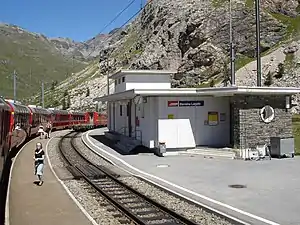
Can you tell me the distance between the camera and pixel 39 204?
12.6 meters

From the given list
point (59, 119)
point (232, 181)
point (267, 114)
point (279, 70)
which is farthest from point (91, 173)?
point (59, 119)

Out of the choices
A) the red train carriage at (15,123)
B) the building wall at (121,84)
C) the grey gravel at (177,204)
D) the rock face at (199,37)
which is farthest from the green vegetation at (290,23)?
the grey gravel at (177,204)

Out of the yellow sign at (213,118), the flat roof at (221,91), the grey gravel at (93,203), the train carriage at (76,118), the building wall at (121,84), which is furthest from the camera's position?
the train carriage at (76,118)

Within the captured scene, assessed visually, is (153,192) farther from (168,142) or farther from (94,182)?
(168,142)

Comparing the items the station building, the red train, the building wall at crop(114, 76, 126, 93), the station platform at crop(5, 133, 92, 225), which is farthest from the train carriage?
the station platform at crop(5, 133, 92, 225)

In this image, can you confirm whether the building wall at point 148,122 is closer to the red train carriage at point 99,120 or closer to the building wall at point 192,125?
the building wall at point 192,125

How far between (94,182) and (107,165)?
5.02 meters

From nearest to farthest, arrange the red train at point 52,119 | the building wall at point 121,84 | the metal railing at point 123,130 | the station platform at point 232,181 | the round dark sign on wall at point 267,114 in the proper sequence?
the station platform at point 232,181 < the round dark sign on wall at point 267,114 < the red train at point 52,119 < the metal railing at point 123,130 < the building wall at point 121,84

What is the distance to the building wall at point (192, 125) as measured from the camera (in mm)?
24609

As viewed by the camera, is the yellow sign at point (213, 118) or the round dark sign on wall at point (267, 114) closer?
the round dark sign on wall at point (267, 114)

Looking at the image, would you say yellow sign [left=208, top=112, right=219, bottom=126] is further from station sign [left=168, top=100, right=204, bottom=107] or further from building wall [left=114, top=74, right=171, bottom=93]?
building wall [left=114, top=74, right=171, bottom=93]

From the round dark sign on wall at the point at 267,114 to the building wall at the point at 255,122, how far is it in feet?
0.56

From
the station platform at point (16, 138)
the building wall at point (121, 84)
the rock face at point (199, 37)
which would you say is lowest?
the station platform at point (16, 138)

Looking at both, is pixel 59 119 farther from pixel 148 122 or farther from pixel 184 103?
pixel 184 103
